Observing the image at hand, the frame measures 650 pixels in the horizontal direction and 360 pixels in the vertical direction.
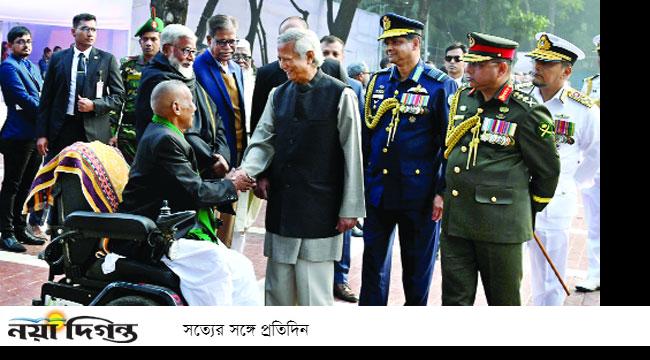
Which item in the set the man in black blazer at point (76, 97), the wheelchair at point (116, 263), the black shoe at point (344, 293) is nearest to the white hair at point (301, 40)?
the wheelchair at point (116, 263)

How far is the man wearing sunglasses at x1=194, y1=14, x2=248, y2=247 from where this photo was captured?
5.75 metres

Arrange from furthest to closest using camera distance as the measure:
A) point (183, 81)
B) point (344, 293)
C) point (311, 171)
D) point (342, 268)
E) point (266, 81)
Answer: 1. point (342, 268)
2. point (344, 293)
3. point (266, 81)
4. point (183, 81)
5. point (311, 171)

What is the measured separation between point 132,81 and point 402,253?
2.95m

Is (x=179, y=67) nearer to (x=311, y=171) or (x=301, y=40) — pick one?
(x=301, y=40)

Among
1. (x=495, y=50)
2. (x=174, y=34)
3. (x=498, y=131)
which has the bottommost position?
(x=498, y=131)

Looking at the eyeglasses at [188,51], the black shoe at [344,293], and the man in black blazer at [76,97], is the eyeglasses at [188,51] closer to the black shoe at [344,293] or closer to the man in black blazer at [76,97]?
the man in black blazer at [76,97]

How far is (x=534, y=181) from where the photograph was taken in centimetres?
430

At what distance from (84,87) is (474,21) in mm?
3228

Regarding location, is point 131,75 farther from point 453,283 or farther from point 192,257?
point 453,283

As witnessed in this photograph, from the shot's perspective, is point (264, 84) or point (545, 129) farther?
point (264, 84)

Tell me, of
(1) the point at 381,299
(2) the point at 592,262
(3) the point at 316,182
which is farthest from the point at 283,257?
(2) the point at 592,262

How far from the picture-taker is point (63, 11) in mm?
9688

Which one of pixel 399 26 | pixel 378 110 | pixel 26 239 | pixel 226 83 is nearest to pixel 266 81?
pixel 226 83

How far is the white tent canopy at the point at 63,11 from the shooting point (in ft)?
31.1
